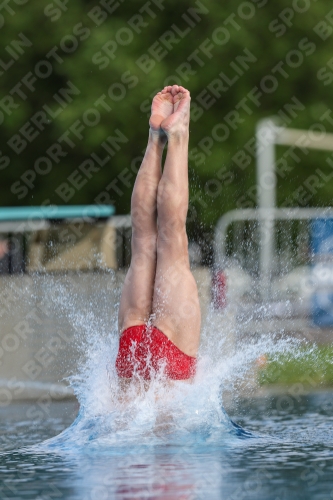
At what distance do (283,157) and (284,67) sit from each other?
3.70 ft

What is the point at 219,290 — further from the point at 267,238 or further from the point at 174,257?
the point at 174,257

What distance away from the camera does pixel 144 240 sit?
5.70m

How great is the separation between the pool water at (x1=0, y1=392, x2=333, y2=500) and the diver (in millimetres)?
431

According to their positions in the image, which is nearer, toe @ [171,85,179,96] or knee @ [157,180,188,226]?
knee @ [157,180,188,226]

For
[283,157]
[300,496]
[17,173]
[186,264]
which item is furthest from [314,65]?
[300,496]

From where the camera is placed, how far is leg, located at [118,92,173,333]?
5656 millimetres

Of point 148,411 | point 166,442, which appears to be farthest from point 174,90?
→ point 166,442

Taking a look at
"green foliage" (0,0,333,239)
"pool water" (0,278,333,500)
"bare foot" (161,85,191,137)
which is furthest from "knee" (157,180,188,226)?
"green foliage" (0,0,333,239)

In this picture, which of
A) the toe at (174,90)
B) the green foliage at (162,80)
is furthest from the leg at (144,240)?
the green foliage at (162,80)

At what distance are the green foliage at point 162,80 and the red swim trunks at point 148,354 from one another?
6413 millimetres

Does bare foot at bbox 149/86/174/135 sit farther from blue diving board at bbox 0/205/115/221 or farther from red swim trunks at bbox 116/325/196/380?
blue diving board at bbox 0/205/115/221

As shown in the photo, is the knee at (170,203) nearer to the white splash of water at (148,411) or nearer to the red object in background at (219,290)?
the white splash of water at (148,411)

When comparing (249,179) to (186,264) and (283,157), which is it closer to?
(283,157)

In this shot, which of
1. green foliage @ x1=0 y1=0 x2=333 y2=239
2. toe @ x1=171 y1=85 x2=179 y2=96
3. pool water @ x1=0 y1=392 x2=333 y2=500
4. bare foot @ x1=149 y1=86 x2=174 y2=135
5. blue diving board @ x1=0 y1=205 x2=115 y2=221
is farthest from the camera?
green foliage @ x1=0 y1=0 x2=333 y2=239
